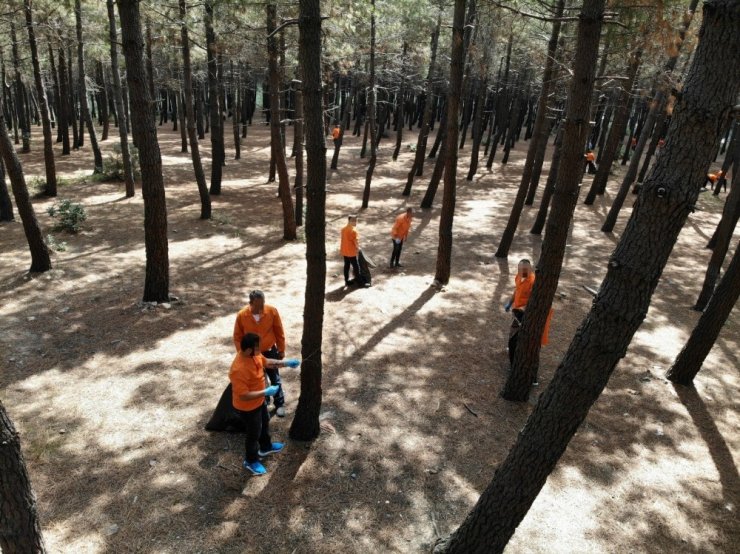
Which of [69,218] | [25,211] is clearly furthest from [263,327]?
[69,218]

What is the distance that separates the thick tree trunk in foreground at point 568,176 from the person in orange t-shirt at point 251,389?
3560 mm

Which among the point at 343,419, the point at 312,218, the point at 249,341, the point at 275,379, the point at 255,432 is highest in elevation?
the point at 312,218

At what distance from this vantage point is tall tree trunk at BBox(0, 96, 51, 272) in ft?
32.4

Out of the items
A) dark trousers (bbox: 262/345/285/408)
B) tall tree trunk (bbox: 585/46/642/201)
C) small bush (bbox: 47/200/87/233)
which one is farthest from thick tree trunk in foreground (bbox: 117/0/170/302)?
tall tree trunk (bbox: 585/46/642/201)

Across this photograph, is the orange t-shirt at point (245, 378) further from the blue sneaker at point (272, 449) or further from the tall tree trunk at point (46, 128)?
the tall tree trunk at point (46, 128)

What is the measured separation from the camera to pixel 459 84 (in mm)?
9992

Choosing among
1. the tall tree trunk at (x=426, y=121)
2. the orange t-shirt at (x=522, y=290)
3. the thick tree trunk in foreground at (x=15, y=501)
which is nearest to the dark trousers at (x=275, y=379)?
the thick tree trunk in foreground at (x=15, y=501)

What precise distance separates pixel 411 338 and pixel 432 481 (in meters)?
3.56

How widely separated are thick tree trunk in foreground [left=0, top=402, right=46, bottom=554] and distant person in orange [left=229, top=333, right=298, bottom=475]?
1.88 meters

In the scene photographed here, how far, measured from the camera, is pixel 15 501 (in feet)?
9.96

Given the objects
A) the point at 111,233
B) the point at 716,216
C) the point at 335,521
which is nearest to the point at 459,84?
the point at 335,521

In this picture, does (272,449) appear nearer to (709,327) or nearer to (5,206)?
(709,327)

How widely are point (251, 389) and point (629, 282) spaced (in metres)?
3.55

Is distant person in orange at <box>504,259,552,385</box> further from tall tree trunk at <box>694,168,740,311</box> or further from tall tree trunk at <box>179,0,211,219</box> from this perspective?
tall tree trunk at <box>179,0,211,219</box>
